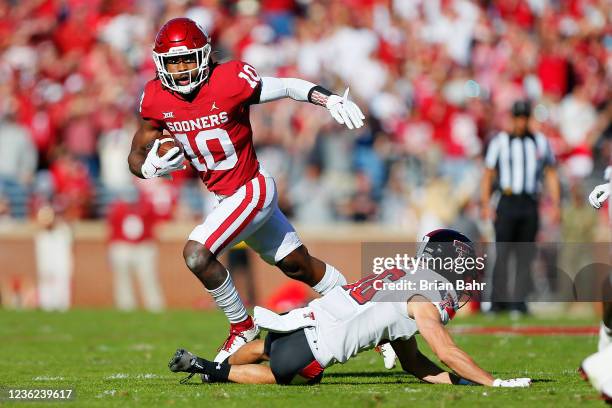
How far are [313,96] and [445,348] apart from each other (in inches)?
88.3

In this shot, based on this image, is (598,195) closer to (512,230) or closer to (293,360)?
(293,360)

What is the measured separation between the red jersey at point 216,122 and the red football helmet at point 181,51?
0.30ft

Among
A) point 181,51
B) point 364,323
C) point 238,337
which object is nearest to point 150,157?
point 181,51

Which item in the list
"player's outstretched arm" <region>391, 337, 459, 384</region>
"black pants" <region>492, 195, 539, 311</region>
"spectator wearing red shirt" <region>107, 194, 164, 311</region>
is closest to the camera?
"player's outstretched arm" <region>391, 337, 459, 384</region>

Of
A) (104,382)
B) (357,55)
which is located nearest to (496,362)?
(104,382)

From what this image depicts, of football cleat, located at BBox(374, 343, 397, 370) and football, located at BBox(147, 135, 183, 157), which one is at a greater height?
football, located at BBox(147, 135, 183, 157)

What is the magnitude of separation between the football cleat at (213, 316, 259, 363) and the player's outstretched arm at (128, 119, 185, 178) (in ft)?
3.81

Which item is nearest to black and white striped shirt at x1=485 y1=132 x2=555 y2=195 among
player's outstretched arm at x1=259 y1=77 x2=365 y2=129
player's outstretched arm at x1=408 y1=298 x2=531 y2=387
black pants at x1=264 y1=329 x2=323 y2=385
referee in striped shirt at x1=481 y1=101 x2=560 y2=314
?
referee in striped shirt at x1=481 y1=101 x2=560 y2=314

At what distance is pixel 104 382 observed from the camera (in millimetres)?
7672

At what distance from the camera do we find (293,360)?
6.98 metres

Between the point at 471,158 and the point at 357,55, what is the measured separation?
8.68 ft

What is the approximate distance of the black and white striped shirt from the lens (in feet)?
42.9

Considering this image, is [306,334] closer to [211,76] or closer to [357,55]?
[211,76]

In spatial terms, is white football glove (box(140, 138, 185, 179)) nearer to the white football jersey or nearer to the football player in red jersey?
the football player in red jersey
